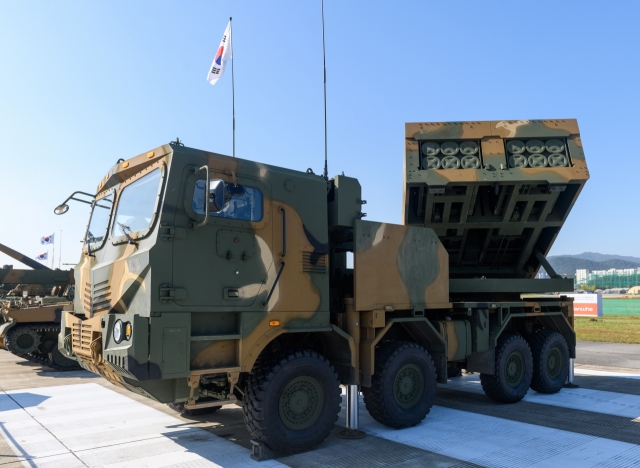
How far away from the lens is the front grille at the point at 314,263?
5.82 meters

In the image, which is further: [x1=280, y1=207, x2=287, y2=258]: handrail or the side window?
[x1=280, y1=207, x2=287, y2=258]: handrail

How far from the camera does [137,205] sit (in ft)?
17.8

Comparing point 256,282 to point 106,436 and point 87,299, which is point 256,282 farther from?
point 106,436

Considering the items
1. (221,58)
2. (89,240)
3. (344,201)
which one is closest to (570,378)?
(344,201)

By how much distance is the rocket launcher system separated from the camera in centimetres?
788

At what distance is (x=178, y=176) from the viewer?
5.07m

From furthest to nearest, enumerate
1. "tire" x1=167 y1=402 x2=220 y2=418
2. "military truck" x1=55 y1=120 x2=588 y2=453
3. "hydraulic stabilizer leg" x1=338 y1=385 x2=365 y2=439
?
"tire" x1=167 y1=402 x2=220 y2=418 < "hydraulic stabilizer leg" x1=338 y1=385 x2=365 y2=439 < "military truck" x1=55 y1=120 x2=588 y2=453

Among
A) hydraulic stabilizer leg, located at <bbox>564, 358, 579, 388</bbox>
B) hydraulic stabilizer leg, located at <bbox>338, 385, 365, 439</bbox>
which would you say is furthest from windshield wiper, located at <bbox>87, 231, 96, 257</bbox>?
hydraulic stabilizer leg, located at <bbox>564, 358, 579, 388</bbox>

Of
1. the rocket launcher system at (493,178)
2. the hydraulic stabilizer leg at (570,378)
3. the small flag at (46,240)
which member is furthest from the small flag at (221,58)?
the small flag at (46,240)

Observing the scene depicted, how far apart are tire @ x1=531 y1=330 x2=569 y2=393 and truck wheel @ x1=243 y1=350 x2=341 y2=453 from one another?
15.0 feet

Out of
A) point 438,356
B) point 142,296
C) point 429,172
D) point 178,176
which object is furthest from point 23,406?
point 429,172

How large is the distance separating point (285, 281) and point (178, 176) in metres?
1.51

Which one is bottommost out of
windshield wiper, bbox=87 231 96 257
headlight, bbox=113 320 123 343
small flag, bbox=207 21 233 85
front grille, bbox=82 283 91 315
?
headlight, bbox=113 320 123 343

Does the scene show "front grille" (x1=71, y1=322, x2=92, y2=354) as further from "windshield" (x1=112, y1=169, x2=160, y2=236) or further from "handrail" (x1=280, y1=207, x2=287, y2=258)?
"handrail" (x1=280, y1=207, x2=287, y2=258)
